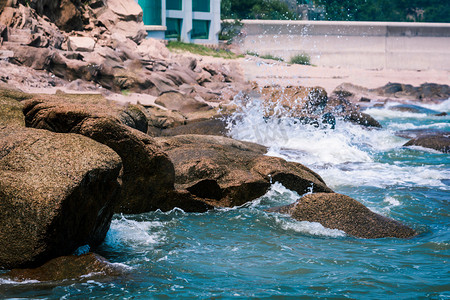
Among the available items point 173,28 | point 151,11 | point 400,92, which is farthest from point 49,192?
point 173,28

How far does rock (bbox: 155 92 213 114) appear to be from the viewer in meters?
18.8

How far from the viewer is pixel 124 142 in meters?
6.71

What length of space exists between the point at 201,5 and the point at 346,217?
36.8 meters

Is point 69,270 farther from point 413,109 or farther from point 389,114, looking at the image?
point 413,109

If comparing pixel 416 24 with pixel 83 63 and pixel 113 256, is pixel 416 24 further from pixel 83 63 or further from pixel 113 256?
pixel 113 256

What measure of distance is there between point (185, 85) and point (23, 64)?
6.55 metres

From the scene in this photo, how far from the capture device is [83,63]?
20328mm

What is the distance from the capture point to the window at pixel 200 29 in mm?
41500

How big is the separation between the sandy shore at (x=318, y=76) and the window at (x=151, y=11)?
253 inches

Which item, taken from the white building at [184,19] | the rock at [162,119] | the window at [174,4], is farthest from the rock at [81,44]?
the window at [174,4]

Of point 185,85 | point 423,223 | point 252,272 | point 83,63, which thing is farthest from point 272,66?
point 252,272

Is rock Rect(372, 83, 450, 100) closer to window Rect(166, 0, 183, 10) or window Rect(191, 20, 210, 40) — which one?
window Rect(191, 20, 210, 40)

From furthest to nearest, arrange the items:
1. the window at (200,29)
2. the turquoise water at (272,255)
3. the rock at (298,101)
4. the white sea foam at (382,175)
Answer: the window at (200,29)
the rock at (298,101)
the white sea foam at (382,175)
the turquoise water at (272,255)

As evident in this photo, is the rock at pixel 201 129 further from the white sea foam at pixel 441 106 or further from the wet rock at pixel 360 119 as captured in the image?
the white sea foam at pixel 441 106
